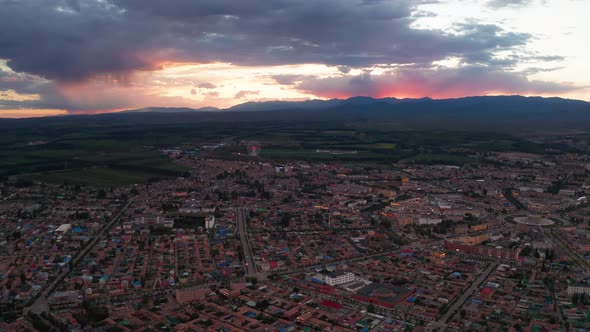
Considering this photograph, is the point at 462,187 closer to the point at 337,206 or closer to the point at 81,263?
the point at 337,206

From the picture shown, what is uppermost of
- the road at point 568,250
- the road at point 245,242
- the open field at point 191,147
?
the open field at point 191,147

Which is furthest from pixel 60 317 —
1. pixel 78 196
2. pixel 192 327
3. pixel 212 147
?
pixel 212 147

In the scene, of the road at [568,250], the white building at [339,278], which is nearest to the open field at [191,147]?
the white building at [339,278]

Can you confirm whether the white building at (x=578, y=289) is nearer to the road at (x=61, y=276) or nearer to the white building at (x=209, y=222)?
the white building at (x=209, y=222)

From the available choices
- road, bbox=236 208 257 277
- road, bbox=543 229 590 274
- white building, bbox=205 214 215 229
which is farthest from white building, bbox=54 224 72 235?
road, bbox=543 229 590 274

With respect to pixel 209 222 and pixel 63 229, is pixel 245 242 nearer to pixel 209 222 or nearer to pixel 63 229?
pixel 209 222

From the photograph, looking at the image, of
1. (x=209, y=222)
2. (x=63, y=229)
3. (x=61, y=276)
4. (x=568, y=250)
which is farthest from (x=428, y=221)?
(x=63, y=229)
